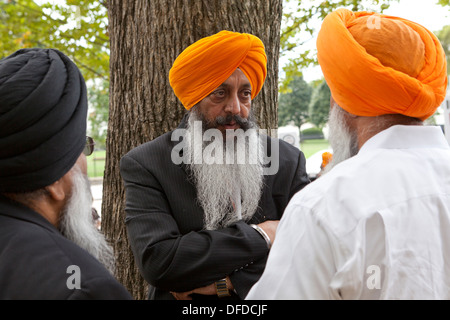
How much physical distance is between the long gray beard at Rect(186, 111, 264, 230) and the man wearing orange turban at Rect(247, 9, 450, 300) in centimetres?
99

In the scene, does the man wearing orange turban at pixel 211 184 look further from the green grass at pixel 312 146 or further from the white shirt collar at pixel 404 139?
the green grass at pixel 312 146

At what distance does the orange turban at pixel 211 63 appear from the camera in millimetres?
2697

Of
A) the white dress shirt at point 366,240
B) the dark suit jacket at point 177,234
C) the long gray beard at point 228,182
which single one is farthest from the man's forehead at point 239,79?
the white dress shirt at point 366,240

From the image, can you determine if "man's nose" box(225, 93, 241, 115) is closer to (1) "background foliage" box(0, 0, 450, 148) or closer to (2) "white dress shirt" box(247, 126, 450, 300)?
(2) "white dress shirt" box(247, 126, 450, 300)

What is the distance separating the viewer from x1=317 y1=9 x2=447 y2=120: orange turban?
64.7 inches

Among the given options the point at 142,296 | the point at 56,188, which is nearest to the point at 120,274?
the point at 142,296

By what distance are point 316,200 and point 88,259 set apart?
0.74 m

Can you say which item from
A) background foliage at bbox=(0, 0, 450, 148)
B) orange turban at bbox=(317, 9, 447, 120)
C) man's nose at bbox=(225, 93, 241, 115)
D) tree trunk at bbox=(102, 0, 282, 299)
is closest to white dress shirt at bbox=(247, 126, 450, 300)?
orange turban at bbox=(317, 9, 447, 120)

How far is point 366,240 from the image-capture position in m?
1.45

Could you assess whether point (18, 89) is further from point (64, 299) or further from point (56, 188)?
point (64, 299)

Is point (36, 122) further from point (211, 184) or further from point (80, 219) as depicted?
point (211, 184)

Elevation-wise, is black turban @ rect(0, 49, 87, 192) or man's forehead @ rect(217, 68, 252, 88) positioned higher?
man's forehead @ rect(217, 68, 252, 88)

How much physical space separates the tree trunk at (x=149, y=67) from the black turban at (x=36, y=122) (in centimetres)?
175

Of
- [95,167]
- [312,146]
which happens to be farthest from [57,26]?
[312,146]
